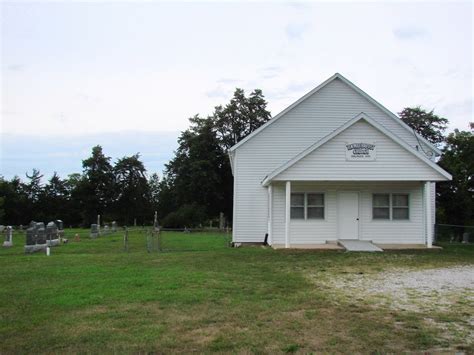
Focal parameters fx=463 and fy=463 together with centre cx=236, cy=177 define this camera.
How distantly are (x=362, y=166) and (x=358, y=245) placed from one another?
313 centimetres

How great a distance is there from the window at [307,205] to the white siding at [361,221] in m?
0.22

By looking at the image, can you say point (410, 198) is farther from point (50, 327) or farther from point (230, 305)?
point (50, 327)

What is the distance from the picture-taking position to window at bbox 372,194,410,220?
789 inches

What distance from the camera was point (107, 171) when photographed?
7369cm

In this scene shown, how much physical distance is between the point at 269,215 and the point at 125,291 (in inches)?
480

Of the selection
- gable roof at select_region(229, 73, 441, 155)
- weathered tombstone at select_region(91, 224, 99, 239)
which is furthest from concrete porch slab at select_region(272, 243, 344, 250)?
weathered tombstone at select_region(91, 224, 99, 239)

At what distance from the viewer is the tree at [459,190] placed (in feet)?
128

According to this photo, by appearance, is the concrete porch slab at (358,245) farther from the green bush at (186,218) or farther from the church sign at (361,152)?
the green bush at (186,218)

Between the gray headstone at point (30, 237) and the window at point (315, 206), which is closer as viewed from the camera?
the window at point (315, 206)

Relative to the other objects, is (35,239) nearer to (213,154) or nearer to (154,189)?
(213,154)

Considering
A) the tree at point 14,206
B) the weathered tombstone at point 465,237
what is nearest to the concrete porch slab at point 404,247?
the weathered tombstone at point 465,237

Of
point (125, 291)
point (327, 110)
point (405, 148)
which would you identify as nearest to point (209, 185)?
point (327, 110)

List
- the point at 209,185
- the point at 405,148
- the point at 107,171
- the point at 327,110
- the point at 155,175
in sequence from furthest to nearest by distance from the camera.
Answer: the point at 155,175 → the point at 107,171 → the point at 209,185 → the point at 327,110 → the point at 405,148

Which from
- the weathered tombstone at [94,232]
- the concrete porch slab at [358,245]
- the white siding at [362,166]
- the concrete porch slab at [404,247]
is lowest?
the weathered tombstone at [94,232]
